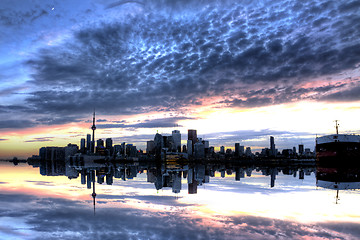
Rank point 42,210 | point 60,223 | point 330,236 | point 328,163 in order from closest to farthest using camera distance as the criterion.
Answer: point 330,236, point 60,223, point 42,210, point 328,163

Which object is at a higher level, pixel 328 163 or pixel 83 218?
pixel 83 218

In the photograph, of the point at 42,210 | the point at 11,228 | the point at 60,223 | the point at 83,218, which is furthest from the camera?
the point at 42,210

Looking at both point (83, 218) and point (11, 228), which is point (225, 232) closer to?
point (83, 218)

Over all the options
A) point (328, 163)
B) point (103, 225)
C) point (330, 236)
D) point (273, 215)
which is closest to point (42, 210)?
point (103, 225)

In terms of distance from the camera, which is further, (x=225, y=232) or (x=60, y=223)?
(x=60, y=223)

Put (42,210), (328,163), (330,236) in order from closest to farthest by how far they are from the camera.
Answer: (330,236) < (42,210) < (328,163)

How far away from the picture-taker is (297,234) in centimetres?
1410

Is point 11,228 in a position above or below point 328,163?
above

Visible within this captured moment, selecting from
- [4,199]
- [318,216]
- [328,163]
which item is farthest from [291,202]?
[328,163]

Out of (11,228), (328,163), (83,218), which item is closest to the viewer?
(11,228)

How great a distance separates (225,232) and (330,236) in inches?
209

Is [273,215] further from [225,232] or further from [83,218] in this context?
Answer: [83,218]

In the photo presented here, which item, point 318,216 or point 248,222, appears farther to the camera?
point 318,216

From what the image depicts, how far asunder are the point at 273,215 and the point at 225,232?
5949mm
